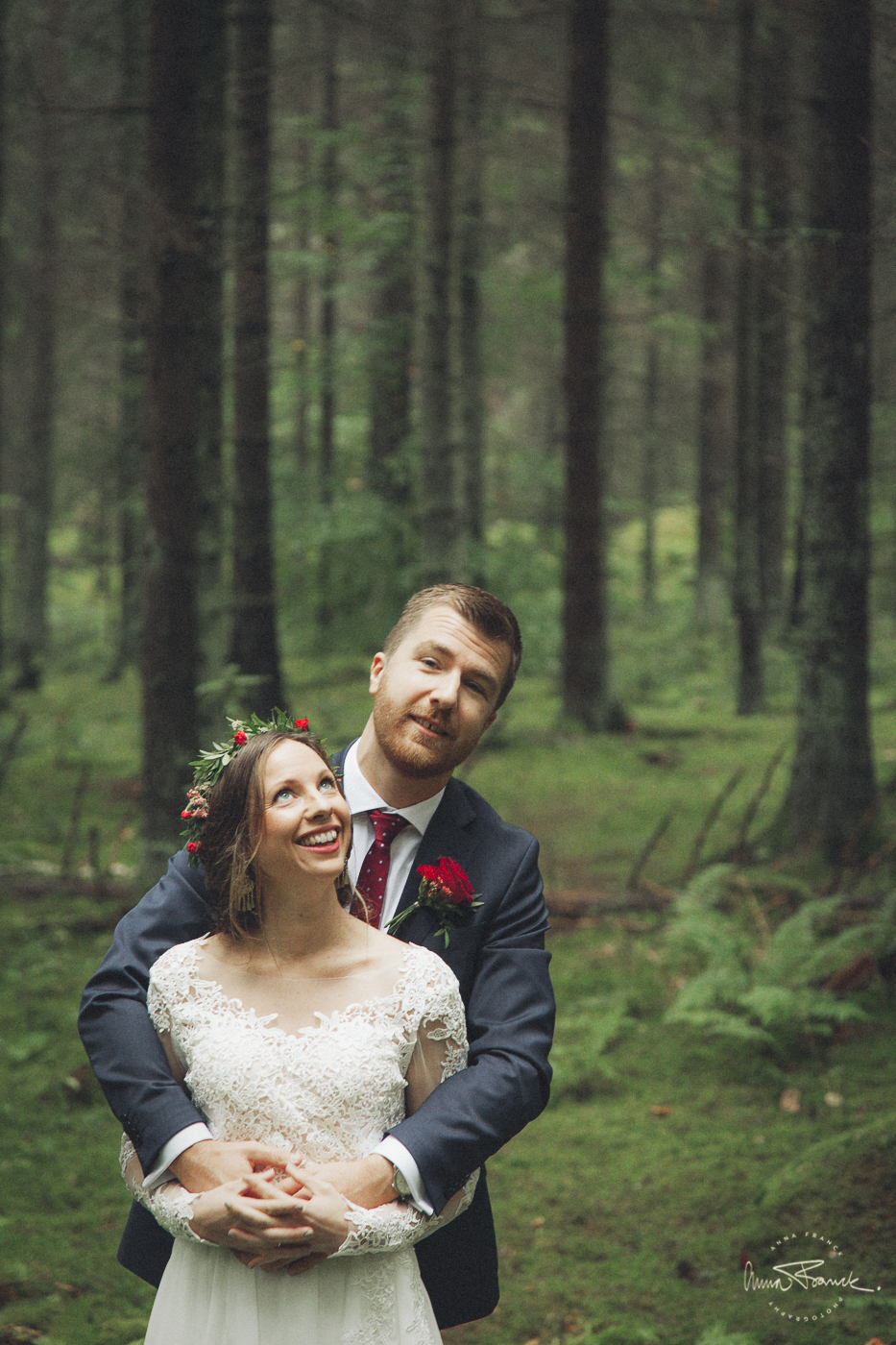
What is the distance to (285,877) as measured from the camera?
2.70 meters

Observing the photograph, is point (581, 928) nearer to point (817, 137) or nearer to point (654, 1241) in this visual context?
point (654, 1241)

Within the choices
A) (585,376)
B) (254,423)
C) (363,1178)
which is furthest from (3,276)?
(363,1178)

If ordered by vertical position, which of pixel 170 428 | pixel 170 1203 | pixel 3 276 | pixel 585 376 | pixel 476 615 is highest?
pixel 3 276

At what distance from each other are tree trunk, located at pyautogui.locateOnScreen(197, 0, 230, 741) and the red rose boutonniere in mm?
4924

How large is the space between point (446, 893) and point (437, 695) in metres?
0.50

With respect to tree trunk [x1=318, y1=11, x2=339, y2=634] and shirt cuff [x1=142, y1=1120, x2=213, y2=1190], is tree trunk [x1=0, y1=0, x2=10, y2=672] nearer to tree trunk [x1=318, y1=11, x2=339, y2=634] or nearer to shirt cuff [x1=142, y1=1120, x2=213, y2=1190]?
tree trunk [x1=318, y1=11, x2=339, y2=634]

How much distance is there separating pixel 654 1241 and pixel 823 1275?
79cm

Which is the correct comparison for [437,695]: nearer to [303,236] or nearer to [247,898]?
[247,898]

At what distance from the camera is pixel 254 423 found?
36.9 ft

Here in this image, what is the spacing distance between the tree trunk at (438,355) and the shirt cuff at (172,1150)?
7.91 meters

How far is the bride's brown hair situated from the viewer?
2.73 meters

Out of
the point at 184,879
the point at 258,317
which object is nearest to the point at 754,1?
the point at 258,317

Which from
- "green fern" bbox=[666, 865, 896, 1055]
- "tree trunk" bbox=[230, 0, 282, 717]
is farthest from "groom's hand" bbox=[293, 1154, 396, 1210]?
"tree trunk" bbox=[230, 0, 282, 717]

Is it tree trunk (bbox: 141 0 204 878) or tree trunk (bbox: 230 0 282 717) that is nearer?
tree trunk (bbox: 141 0 204 878)
